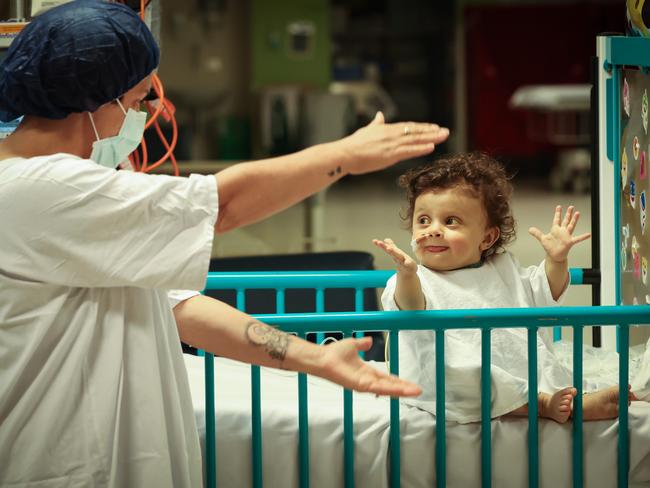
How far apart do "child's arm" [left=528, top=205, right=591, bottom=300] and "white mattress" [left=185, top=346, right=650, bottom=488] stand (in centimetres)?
37

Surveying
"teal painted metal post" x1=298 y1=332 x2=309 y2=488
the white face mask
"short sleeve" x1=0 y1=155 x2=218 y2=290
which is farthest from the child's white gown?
"short sleeve" x1=0 y1=155 x2=218 y2=290

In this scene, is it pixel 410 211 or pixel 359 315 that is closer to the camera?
pixel 359 315

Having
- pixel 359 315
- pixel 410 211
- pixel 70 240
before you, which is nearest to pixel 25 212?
pixel 70 240

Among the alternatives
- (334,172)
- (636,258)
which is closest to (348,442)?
(334,172)

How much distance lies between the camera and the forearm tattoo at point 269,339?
169cm

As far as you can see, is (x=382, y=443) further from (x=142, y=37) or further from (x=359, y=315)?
(x=142, y=37)

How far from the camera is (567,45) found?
42.0ft

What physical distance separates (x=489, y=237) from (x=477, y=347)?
12.3 inches

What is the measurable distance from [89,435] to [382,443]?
72cm

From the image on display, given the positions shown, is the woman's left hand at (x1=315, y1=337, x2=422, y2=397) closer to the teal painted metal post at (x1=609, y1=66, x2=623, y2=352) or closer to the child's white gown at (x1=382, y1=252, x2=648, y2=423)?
the child's white gown at (x1=382, y1=252, x2=648, y2=423)

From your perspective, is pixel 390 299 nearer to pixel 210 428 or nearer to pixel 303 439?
pixel 303 439

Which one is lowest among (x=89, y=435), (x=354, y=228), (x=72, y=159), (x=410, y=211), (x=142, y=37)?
(x=354, y=228)

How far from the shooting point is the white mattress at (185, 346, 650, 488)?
2189 mm

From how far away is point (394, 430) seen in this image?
2.14 m
